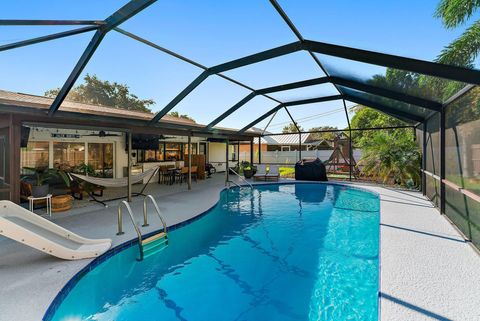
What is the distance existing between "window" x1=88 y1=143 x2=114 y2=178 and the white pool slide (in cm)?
612

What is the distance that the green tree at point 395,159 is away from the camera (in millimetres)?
9420

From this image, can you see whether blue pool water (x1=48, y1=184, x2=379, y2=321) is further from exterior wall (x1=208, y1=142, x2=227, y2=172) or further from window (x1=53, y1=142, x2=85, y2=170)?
exterior wall (x1=208, y1=142, x2=227, y2=172)

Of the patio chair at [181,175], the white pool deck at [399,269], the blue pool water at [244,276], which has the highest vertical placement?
the patio chair at [181,175]

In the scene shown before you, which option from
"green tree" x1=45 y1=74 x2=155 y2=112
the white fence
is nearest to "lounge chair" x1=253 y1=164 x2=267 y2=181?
the white fence

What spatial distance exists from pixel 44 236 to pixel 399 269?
16.7 feet

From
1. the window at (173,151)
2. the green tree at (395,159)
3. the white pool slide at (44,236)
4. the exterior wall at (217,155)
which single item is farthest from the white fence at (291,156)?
the white pool slide at (44,236)

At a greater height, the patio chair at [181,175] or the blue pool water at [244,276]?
the patio chair at [181,175]

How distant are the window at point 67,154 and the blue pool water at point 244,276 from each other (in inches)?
236

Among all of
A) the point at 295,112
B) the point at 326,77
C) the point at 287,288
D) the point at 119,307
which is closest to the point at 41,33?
the point at 119,307

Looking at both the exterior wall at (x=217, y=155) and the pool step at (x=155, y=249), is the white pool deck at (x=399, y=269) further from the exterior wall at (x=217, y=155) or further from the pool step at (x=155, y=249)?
the exterior wall at (x=217, y=155)

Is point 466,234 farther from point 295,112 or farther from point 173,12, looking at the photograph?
point 295,112

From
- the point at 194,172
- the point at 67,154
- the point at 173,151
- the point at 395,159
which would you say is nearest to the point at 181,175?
the point at 194,172

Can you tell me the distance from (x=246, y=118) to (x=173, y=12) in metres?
7.75

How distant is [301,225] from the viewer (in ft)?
19.6
